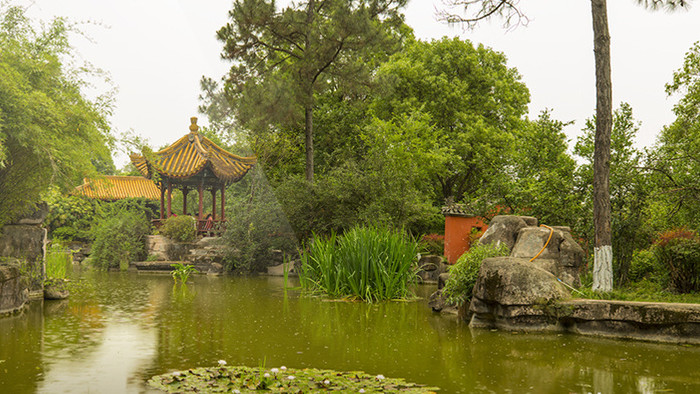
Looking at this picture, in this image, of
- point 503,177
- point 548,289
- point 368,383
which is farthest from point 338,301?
point 368,383

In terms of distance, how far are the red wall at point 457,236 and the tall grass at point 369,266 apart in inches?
139

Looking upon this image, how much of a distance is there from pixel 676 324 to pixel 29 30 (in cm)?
1013

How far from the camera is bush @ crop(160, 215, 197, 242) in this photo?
20.9m

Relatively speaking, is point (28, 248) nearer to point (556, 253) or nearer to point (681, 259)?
point (556, 253)

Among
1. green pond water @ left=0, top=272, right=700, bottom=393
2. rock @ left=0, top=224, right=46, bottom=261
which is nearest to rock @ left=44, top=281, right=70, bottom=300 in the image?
rock @ left=0, top=224, right=46, bottom=261

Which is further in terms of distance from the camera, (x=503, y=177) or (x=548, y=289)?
(x=503, y=177)

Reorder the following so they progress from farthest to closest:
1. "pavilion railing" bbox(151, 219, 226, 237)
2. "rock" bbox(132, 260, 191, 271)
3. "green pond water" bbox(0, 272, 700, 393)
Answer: "pavilion railing" bbox(151, 219, 226, 237)
"rock" bbox(132, 260, 191, 271)
"green pond water" bbox(0, 272, 700, 393)

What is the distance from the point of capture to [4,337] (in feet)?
20.6

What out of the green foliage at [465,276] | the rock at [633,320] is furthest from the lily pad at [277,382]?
the green foliage at [465,276]

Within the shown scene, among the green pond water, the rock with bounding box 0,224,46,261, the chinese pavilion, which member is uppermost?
the chinese pavilion

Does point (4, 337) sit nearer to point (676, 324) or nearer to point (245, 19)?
point (676, 324)

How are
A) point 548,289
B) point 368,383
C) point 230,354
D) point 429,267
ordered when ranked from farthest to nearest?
point 429,267 → point 548,289 → point 230,354 → point 368,383

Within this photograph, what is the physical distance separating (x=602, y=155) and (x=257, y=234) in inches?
464

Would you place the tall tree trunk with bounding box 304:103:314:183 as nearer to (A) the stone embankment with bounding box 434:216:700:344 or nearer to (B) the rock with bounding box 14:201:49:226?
(B) the rock with bounding box 14:201:49:226
